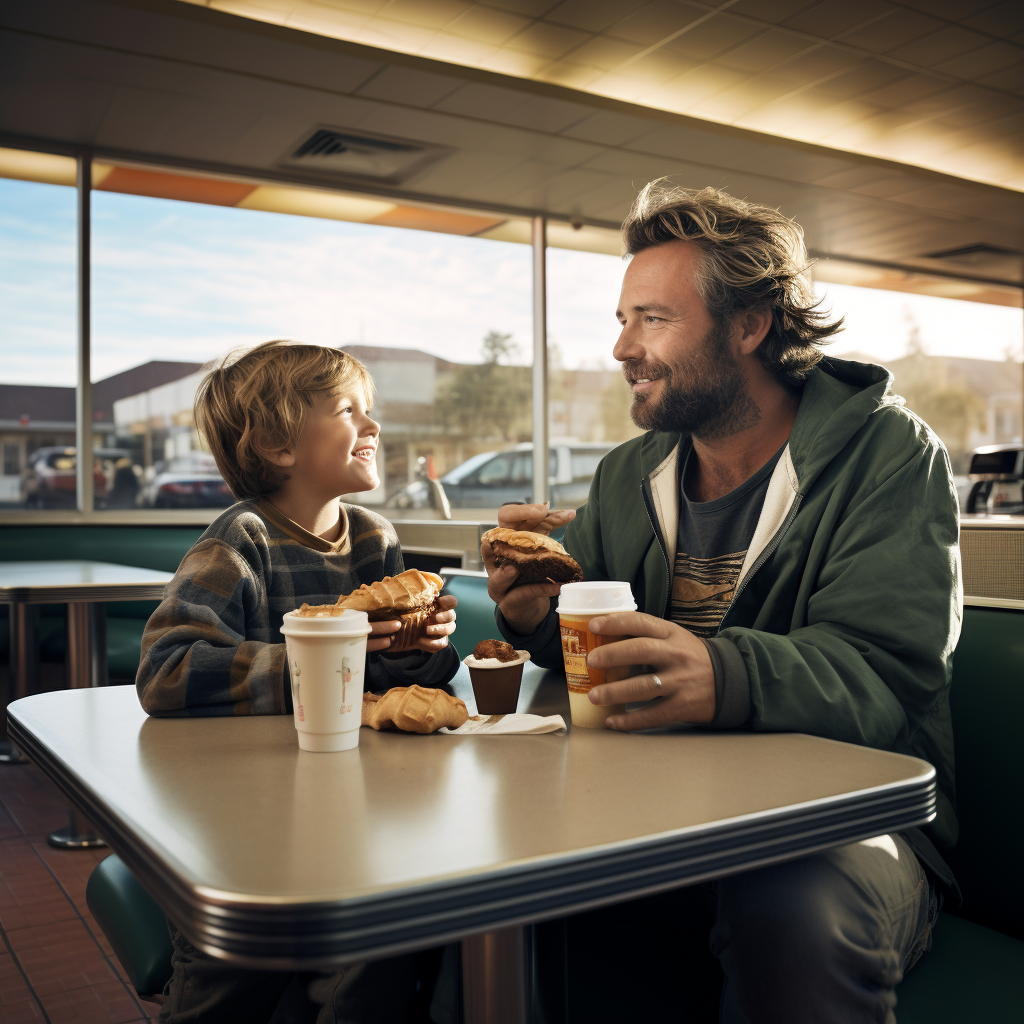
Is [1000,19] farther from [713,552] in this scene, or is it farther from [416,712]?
[416,712]

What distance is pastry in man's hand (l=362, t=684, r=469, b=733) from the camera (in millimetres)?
1023

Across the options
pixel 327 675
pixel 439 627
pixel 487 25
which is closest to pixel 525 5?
pixel 487 25

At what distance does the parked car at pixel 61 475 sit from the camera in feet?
18.4

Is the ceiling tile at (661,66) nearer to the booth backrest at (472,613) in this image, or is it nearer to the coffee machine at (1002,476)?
the coffee machine at (1002,476)

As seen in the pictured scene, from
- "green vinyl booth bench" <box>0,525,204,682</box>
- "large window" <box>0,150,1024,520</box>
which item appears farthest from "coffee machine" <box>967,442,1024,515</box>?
"green vinyl booth bench" <box>0,525,204,682</box>

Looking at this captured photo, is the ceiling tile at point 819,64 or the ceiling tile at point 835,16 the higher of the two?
the ceiling tile at point 819,64

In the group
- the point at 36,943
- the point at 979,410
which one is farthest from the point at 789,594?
the point at 979,410

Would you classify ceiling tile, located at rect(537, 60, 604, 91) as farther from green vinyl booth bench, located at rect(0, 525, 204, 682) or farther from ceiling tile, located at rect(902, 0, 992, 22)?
green vinyl booth bench, located at rect(0, 525, 204, 682)

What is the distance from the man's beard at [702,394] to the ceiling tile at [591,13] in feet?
11.5

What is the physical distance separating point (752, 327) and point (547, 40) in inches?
149

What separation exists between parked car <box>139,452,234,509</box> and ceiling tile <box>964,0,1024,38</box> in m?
4.97

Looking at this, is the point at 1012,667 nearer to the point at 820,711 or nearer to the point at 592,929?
the point at 820,711

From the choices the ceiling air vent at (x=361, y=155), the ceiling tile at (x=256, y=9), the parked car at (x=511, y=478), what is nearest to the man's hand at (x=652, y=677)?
the ceiling tile at (x=256, y=9)

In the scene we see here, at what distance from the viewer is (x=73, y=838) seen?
9.75 ft
